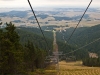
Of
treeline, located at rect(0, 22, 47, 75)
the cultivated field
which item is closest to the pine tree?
treeline, located at rect(0, 22, 47, 75)

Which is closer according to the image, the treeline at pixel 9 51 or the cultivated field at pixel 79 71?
the treeline at pixel 9 51

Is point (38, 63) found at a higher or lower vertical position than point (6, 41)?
lower

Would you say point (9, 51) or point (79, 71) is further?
point (79, 71)

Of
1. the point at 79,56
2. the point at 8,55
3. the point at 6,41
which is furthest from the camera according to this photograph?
the point at 79,56

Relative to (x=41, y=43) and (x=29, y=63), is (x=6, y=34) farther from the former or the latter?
(x=41, y=43)

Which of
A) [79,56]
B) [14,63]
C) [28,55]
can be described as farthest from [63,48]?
[14,63]

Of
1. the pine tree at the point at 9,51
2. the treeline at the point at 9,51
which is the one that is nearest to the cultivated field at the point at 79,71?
the treeline at the point at 9,51

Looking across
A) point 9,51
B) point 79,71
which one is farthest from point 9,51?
point 79,71

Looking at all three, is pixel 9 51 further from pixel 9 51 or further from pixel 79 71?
pixel 79 71

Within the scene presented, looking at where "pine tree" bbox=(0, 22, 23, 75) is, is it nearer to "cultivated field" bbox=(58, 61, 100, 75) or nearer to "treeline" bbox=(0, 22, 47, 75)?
"treeline" bbox=(0, 22, 47, 75)

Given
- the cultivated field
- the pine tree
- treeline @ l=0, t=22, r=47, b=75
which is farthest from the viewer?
the cultivated field

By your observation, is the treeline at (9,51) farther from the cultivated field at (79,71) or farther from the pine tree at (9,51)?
the cultivated field at (79,71)
